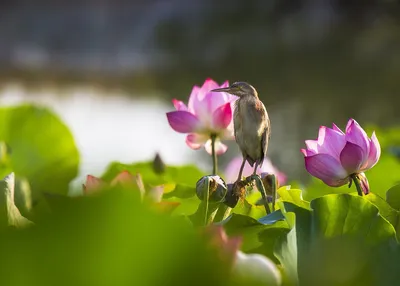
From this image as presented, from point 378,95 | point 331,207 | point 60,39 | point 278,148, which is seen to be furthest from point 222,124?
point 60,39

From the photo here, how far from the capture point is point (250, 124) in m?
0.64

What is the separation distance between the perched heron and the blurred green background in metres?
1.81

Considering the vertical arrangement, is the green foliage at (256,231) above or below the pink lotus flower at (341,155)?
below

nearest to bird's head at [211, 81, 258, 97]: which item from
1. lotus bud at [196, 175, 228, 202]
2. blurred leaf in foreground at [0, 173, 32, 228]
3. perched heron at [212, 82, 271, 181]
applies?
perched heron at [212, 82, 271, 181]

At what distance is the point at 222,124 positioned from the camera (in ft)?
2.35

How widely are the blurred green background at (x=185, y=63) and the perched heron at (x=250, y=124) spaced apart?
1807 millimetres

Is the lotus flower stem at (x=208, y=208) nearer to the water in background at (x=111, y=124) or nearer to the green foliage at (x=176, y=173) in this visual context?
the green foliage at (x=176, y=173)

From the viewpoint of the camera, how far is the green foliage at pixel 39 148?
932 millimetres

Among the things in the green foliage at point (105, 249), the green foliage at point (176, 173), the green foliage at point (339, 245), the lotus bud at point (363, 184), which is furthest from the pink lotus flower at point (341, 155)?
the green foliage at point (176, 173)

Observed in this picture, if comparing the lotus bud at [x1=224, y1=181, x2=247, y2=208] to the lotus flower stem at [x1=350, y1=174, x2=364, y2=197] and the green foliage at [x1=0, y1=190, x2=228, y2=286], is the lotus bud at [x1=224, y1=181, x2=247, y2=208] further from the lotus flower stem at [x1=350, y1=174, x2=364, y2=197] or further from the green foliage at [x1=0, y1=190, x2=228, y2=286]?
the green foliage at [x1=0, y1=190, x2=228, y2=286]

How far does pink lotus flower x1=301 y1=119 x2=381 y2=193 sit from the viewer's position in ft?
1.96

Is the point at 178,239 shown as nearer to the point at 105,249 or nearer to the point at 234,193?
the point at 105,249

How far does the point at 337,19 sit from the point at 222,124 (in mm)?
13757

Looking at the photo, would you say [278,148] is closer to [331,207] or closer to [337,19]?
[331,207]
